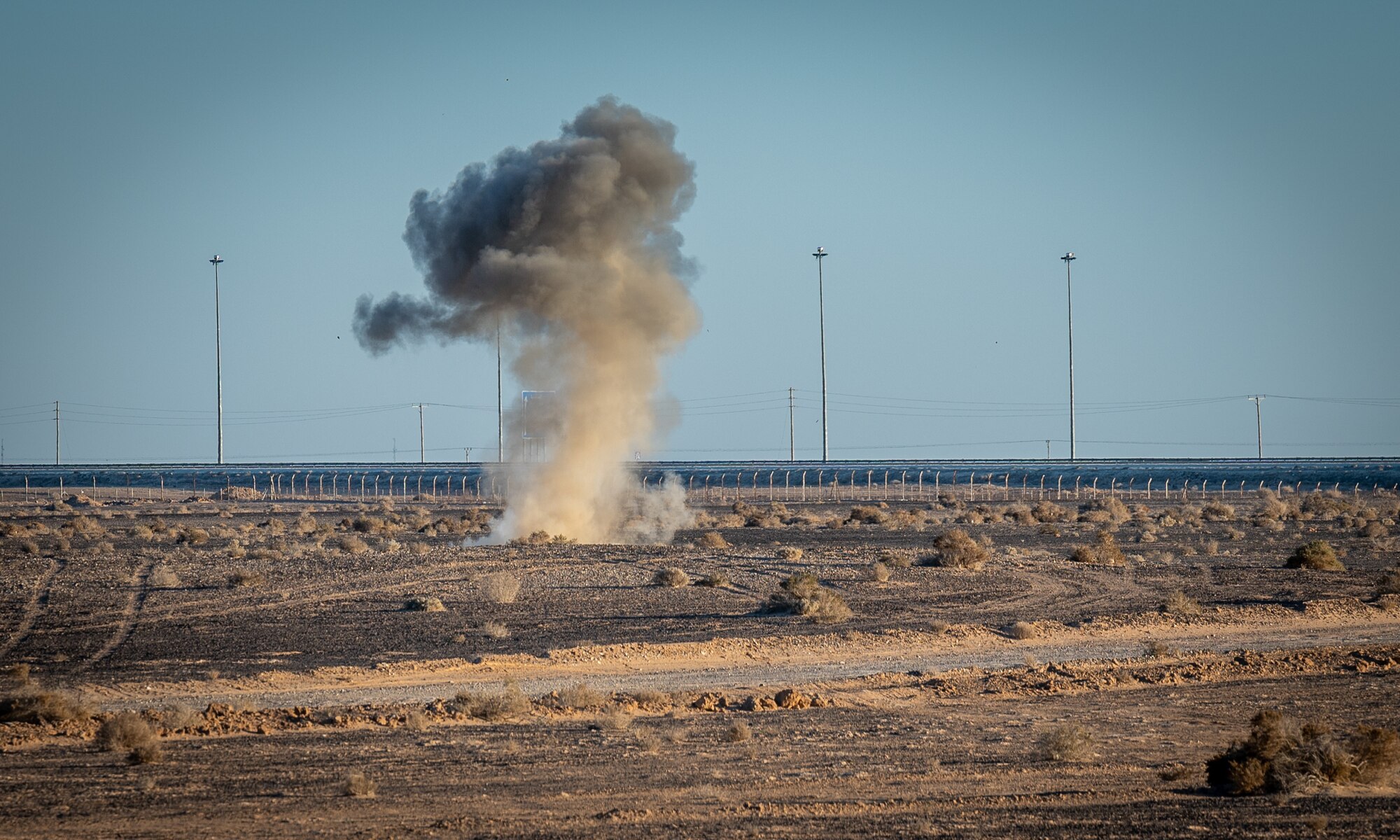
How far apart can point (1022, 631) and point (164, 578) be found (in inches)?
795

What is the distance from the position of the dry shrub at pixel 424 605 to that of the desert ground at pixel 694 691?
0.13 metres

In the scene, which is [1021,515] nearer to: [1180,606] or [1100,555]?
[1100,555]

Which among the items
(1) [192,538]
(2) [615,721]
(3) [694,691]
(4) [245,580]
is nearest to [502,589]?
(4) [245,580]

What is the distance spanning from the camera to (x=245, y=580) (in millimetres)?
32062

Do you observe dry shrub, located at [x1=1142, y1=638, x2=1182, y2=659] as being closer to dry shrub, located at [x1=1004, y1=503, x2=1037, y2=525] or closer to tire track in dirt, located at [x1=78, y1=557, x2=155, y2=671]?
tire track in dirt, located at [x1=78, y1=557, x2=155, y2=671]

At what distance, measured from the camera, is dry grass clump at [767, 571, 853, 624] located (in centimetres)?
2708

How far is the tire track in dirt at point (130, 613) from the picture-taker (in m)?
23.0

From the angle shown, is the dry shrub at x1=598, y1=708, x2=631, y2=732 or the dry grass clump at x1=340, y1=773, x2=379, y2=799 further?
the dry shrub at x1=598, y1=708, x2=631, y2=732

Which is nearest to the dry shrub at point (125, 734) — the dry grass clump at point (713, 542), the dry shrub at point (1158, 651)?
the dry shrub at point (1158, 651)

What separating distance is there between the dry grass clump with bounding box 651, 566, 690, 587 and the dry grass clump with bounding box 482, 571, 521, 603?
10.6 feet

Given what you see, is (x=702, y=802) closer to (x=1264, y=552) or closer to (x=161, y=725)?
(x=161, y=725)

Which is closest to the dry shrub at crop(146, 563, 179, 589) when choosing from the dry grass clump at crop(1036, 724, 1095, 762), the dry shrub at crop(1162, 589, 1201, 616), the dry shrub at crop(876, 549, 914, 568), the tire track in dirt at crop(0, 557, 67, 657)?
the tire track in dirt at crop(0, 557, 67, 657)

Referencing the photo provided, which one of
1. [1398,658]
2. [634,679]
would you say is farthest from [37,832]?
[1398,658]

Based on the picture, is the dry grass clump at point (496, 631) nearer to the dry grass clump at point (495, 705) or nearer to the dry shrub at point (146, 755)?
the dry grass clump at point (495, 705)
